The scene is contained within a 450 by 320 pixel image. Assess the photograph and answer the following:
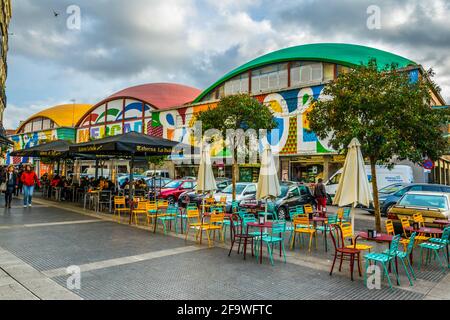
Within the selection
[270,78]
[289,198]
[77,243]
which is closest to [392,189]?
[289,198]

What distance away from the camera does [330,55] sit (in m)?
30.8

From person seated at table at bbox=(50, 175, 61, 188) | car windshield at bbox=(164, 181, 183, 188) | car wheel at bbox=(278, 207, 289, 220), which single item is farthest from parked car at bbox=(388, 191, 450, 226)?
person seated at table at bbox=(50, 175, 61, 188)

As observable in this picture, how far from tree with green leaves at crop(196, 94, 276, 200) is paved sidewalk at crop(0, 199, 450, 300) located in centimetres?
836

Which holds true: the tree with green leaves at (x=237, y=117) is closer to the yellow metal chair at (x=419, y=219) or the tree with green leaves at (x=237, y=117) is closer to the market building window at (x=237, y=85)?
the yellow metal chair at (x=419, y=219)

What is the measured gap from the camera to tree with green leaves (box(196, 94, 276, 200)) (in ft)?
52.9

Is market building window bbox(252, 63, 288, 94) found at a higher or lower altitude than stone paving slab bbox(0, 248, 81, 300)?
higher

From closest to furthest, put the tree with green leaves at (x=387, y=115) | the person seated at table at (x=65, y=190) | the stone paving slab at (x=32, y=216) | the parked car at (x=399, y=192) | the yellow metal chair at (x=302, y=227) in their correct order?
1. the yellow metal chair at (x=302, y=227)
2. the tree with green leaves at (x=387, y=115)
3. the stone paving slab at (x=32, y=216)
4. the parked car at (x=399, y=192)
5. the person seated at table at (x=65, y=190)

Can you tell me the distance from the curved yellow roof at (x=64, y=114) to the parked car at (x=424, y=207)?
6553cm

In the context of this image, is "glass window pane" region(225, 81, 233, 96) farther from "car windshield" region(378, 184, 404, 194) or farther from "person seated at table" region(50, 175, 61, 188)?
"car windshield" region(378, 184, 404, 194)

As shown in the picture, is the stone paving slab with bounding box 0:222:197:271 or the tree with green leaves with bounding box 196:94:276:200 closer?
the stone paving slab with bounding box 0:222:197:271

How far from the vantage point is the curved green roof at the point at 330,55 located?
2998 cm

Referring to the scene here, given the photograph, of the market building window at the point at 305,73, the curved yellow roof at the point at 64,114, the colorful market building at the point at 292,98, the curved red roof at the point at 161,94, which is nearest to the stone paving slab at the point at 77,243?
the colorful market building at the point at 292,98

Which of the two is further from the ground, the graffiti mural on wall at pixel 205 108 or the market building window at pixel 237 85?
the market building window at pixel 237 85
